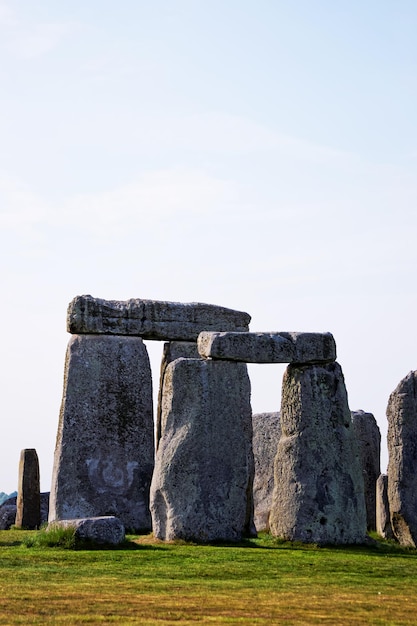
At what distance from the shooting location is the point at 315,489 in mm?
15930

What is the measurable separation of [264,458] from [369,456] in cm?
213

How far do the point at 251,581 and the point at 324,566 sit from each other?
1.55 m

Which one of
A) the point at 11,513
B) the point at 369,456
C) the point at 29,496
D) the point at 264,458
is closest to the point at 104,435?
the point at 29,496

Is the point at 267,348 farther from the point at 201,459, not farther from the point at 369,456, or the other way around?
the point at 369,456

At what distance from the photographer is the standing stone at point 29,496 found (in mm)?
21703

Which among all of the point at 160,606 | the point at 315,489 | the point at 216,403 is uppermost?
the point at 216,403

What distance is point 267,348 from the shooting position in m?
16.2

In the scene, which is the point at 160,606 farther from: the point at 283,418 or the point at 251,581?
the point at 283,418

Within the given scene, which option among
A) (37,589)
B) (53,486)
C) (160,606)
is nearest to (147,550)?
(37,589)

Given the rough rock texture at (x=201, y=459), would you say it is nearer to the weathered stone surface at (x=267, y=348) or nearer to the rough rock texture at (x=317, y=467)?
the weathered stone surface at (x=267, y=348)

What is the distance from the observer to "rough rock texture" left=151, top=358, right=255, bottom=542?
15.9 meters

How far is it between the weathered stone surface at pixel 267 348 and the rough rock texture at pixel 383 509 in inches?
126

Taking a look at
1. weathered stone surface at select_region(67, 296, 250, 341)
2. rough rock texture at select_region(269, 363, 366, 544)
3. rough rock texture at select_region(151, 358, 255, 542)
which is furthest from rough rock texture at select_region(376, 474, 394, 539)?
weathered stone surface at select_region(67, 296, 250, 341)

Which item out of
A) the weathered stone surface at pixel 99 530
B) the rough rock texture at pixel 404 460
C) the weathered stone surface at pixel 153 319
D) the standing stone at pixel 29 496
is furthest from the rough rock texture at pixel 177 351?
the weathered stone surface at pixel 99 530
